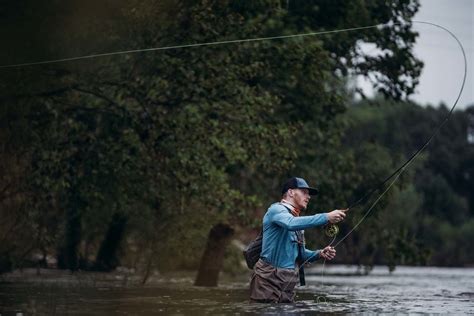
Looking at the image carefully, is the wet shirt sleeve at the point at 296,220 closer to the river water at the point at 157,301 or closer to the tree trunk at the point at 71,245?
the river water at the point at 157,301

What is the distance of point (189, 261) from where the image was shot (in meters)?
30.3

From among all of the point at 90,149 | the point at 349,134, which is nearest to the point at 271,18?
the point at 90,149

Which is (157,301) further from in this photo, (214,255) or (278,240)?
(214,255)

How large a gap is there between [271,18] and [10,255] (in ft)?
22.4

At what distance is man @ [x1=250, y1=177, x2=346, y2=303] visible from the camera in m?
13.1

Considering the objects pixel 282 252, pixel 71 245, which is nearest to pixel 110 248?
pixel 71 245

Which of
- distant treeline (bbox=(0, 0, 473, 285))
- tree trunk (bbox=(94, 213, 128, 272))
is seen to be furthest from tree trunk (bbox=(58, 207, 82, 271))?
tree trunk (bbox=(94, 213, 128, 272))

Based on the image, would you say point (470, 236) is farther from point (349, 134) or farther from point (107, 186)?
point (107, 186)

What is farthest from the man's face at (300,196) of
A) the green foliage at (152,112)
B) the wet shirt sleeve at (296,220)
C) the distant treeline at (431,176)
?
the distant treeline at (431,176)

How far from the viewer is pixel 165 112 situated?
68.4 ft

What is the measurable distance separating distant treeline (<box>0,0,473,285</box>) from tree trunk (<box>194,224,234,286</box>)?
33mm

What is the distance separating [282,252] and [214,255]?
12234 millimetres

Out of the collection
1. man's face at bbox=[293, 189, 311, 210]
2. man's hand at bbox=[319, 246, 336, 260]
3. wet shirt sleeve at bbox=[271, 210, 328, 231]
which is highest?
man's face at bbox=[293, 189, 311, 210]

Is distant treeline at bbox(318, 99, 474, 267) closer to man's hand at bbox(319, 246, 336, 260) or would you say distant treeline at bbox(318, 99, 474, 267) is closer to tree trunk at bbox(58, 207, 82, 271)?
tree trunk at bbox(58, 207, 82, 271)
